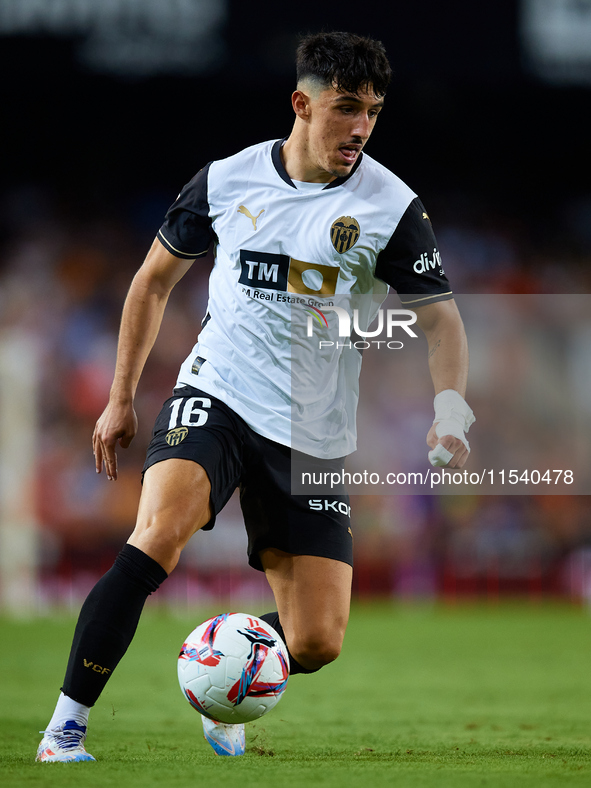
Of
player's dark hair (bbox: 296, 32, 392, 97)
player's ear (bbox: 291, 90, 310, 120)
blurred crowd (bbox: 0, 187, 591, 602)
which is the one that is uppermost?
player's dark hair (bbox: 296, 32, 392, 97)

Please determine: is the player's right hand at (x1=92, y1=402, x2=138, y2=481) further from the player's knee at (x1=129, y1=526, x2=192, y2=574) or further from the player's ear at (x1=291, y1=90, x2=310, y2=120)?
the player's ear at (x1=291, y1=90, x2=310, y2=120)

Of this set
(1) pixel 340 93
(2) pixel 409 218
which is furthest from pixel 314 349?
(1) pixel 340 93

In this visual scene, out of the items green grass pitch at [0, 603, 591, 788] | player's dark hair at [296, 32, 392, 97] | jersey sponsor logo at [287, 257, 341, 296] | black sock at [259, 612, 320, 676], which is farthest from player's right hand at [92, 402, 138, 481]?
player's dark hair at [296, 32, 392, 97]

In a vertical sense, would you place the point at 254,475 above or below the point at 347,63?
below

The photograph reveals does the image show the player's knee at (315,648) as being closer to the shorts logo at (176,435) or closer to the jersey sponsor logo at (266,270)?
the shorts logo at (176,435)

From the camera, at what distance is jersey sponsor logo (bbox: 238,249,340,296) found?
4156mm

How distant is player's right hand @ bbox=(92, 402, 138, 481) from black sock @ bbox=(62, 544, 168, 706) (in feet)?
1.80

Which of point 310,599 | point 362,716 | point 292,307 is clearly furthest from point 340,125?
point 362,716

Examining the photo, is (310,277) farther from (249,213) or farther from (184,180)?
(184,180)

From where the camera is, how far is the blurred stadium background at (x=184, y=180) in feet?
38.3

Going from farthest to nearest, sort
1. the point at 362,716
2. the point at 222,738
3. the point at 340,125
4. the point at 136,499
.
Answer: the point at 136,499 → the point at 362,716 → the point at 340,125 → the point at 222,738

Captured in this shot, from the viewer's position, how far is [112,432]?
3986 mm

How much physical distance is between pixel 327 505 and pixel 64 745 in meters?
1.40

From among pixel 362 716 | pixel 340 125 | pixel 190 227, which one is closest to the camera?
pixel 340 125
